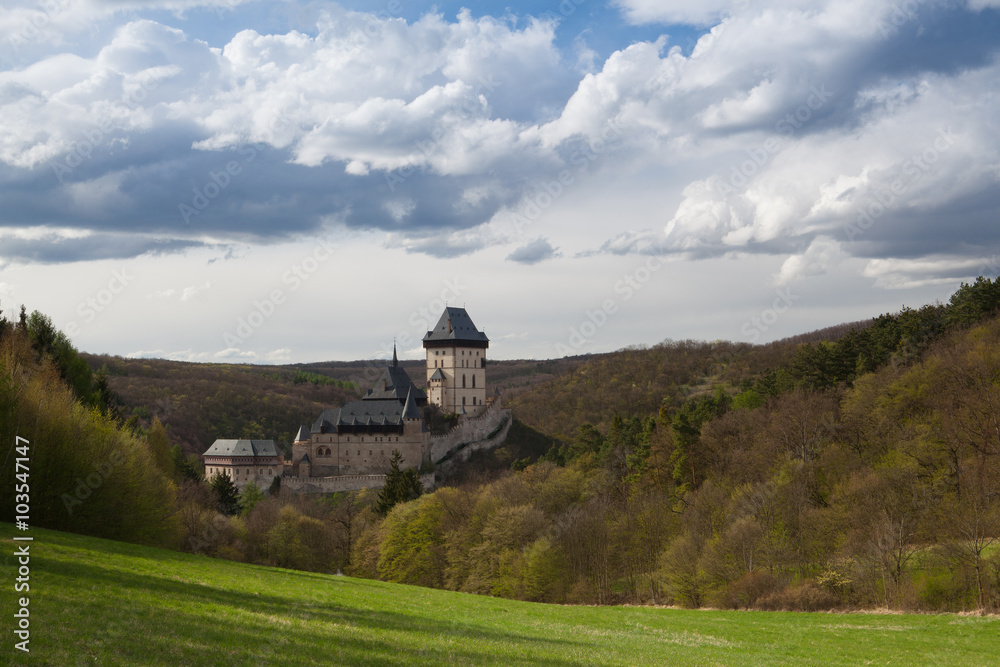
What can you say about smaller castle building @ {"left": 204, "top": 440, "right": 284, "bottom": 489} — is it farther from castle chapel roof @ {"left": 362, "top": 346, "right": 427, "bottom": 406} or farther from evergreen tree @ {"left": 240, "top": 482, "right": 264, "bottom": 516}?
castle chapel roof @ {"left": 362, "top": 346, "right": 427, "bottom": 406}

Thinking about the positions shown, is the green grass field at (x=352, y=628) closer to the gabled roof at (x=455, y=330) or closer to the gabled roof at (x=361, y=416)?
the gabled roof at (x=361, y=416)

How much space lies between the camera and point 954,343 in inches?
1721

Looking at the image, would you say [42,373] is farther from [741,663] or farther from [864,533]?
[864,533]

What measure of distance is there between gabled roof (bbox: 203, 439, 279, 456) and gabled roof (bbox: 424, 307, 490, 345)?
25554mm

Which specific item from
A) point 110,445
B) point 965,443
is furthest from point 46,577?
point 965,443

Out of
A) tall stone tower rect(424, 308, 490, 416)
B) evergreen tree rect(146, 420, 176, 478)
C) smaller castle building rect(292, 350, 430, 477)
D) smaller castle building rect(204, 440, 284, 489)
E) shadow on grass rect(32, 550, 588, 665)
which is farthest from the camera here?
tall stone tower rect(424, 308, 490, 416)

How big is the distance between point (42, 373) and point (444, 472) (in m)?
61.5

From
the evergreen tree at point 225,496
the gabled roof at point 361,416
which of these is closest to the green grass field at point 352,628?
the evergreen tree at point 225,496

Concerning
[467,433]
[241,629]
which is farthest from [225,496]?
[241,629]

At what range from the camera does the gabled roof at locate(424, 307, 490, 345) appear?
10212cm

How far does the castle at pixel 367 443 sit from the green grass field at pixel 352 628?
62.0 metres

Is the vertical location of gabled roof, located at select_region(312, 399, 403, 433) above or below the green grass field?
above

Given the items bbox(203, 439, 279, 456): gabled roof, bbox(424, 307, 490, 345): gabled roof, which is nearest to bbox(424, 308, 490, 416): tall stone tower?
bbox(424, 307, 490, 345): gabled roof

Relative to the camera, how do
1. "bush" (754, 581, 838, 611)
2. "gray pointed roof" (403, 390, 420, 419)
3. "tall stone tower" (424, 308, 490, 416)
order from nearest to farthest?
"bush" (754, 581, 838, 611) < "gray pointed roof" (403, 390, 420, 419) < "tall stone tower" (424, 308, 490, 416)
